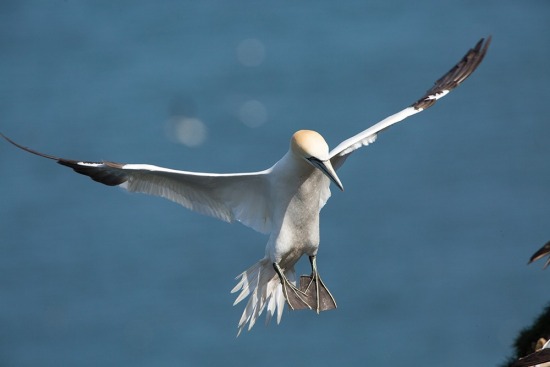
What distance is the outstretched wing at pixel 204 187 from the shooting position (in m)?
8.43

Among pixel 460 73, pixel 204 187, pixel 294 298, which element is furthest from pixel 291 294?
pixel 460 73

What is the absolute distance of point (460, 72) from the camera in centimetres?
953

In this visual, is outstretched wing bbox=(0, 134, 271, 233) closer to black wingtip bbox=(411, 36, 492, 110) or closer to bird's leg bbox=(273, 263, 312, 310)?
bird's leg bbox=(273, 263, 312, 310)

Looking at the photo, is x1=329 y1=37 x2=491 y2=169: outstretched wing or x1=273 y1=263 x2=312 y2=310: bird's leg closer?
x1=329 y1=37 x2=491 y2=169: outstretched wing

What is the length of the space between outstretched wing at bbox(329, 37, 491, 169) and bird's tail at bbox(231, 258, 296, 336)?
914 mm

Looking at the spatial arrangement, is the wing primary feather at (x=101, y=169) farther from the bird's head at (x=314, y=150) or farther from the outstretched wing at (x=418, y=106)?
the outstretched wing at (x=418, y=106)

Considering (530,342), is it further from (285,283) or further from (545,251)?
(545,251)

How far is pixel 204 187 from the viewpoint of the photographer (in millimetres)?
8820

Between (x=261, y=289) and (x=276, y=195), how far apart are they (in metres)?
0.92

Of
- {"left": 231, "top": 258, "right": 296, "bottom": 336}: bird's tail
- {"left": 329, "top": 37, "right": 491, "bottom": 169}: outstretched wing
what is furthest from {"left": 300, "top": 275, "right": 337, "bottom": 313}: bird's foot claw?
{"left": 329, "top": 37, "right": 491, "bottom": 169}: outstretched wing

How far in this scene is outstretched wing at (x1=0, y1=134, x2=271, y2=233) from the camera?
843cm

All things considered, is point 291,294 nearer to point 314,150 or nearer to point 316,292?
point 316,292

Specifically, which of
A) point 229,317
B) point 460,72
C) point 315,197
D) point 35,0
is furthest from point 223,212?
point 35,0

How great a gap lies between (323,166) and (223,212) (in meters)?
1.50
